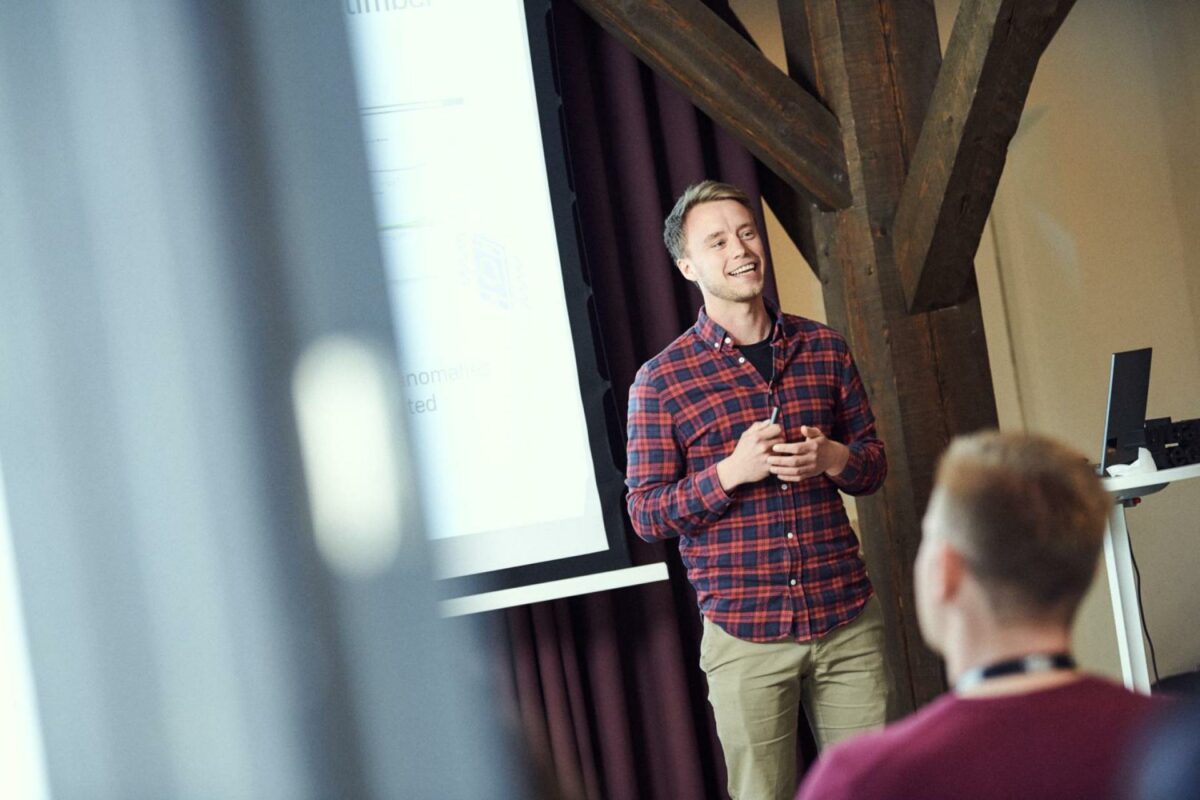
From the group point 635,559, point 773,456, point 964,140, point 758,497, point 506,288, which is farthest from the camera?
point 635,559

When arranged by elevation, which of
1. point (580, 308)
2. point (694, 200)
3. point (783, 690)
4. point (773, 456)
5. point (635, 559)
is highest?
point (694, 200)

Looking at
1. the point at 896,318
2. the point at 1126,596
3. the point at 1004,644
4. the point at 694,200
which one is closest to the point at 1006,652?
the point at 1004,644

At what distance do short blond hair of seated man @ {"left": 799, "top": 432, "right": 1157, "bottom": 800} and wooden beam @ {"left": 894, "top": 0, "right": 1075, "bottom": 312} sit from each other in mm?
1680

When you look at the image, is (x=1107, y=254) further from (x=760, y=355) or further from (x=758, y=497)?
(x=758, y=497)

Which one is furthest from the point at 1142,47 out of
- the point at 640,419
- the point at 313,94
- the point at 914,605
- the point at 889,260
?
the point at 313,94

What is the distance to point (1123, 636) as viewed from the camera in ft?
8.11

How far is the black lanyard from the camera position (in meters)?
0.88

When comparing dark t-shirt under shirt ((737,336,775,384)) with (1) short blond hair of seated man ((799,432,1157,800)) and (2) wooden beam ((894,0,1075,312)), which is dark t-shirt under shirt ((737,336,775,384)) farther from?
(1) short blond hair of seated man ((799,432,1157,800))

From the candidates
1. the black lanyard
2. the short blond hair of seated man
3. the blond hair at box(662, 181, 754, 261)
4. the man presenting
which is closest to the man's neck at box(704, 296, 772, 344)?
the man presenting

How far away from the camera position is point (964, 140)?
2525 mm

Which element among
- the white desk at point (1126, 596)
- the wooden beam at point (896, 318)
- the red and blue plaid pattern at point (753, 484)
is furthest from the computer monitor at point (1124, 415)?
the red and blue plaid pattern at point (753, 484)

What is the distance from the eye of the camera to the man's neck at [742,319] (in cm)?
235

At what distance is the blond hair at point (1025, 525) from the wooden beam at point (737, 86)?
1960mm

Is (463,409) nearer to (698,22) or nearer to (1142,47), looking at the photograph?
(698,22)
